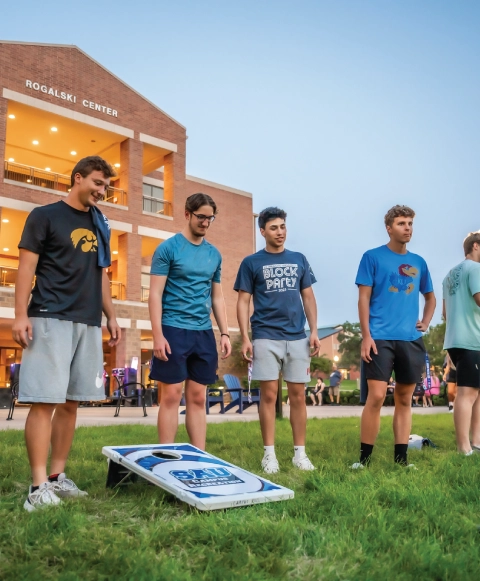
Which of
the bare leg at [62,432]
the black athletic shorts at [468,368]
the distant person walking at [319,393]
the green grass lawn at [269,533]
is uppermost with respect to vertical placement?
the black athletic shorts at [468,368]

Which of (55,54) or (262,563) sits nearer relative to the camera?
(262,563)

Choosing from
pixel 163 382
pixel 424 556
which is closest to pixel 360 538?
pixel 424 556

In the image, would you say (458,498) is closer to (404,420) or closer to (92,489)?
(404,420)

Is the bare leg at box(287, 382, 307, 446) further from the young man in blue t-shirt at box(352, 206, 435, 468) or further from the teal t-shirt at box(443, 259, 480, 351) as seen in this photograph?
the teal t-shirt at box(443, 259, 480, 351)

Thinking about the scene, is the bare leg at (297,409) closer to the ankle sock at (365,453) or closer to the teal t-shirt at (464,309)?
the ankle sock at (365,453)

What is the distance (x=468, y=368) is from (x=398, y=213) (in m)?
1.51

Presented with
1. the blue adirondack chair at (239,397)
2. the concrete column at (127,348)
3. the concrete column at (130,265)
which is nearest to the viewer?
the blue adirondack chair at (239,397)

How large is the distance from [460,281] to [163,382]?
2876 mm

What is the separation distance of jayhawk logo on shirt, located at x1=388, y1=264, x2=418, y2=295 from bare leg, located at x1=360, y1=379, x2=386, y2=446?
0.75 metres

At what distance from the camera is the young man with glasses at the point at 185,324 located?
3.99m

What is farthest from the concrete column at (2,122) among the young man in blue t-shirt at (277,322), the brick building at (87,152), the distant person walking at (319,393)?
the young man in blue t-shirt at (277,322)

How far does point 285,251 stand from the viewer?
16.0 ft

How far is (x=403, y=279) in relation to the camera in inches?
180

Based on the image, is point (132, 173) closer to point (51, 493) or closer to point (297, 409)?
point (297, 409)
